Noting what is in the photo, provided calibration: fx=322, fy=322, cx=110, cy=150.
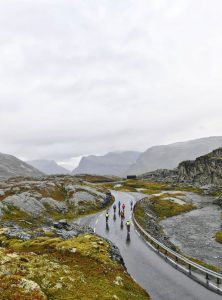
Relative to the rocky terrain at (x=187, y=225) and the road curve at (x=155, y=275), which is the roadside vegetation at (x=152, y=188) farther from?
the road curve at (x=155, y=275)

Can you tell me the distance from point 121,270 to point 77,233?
17475 mm

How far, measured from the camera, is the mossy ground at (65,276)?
69.7ft

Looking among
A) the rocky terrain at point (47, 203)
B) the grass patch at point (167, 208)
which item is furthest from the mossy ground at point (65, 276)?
the grass patch at point (167, 208)

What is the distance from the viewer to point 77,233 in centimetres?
4594

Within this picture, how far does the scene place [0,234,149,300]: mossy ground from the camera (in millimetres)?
21234

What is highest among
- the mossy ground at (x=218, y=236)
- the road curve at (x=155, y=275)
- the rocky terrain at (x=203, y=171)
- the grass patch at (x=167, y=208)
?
the rocky terrain at (x=203, y=171)

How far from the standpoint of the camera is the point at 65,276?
24312 mm

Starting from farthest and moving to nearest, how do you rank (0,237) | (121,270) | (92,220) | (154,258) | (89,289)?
(92,220)
(0,237)
(154,258)
(121,270)
(89,289)

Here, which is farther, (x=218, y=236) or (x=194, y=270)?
(x=218, y=236)

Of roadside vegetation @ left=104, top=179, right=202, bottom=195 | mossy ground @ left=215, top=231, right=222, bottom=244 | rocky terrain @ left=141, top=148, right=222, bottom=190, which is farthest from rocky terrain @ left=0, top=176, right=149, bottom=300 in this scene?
rocky terrain @ left=141, top=148, right=222, bottom=190

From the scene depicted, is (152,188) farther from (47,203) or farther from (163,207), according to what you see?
(47,203)

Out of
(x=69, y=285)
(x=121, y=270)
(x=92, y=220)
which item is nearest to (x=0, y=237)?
(x=121, y=270)

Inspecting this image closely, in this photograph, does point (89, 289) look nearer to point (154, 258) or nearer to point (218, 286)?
point (218, 286)

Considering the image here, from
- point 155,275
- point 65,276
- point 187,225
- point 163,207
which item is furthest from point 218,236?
point 65,276
